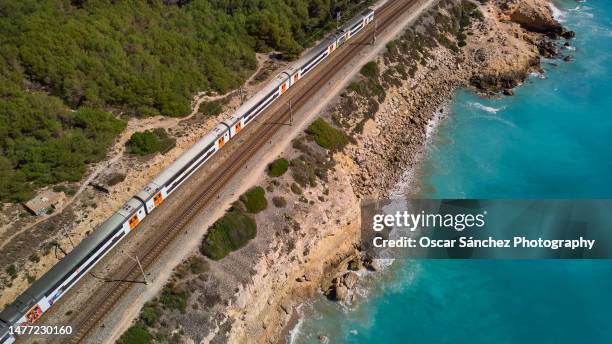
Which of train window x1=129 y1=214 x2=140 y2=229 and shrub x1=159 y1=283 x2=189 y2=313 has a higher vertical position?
train window x1=129 y1=214 x2=140 y2=229

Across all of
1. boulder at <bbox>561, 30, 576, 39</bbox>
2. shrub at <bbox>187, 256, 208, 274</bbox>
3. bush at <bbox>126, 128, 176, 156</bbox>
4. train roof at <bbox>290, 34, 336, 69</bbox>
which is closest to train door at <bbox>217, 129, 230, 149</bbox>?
bush at <bbox>126, 128, 176, 156</bbox>

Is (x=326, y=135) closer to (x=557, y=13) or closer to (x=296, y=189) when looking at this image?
(x=296, y=189)

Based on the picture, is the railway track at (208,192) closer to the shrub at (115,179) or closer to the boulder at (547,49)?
the shrub at (115,179)

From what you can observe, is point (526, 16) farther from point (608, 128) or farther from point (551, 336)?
point (551, 336)

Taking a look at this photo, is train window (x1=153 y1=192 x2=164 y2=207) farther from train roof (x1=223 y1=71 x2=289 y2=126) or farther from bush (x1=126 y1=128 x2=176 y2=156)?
train roof (x1=223 y1=71 x2=289 y2=126)

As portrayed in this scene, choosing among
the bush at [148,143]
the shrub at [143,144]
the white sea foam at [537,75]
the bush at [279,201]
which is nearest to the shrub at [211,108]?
the bush at [148,143]

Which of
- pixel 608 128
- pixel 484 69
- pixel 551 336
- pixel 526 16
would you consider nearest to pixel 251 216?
pixel 551 336
